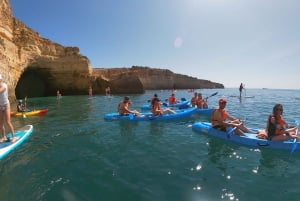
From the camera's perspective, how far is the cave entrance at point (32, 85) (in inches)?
1409

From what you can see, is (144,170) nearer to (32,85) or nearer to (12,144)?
(12,144)

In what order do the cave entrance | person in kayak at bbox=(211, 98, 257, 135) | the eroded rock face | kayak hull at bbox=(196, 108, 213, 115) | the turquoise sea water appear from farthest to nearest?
the cave entrance, the eroded rock face, kayak hull at bbox=(196, 108, 213, 115), person in kayak at bbox=(211, 98, 257, 135), the turquoise sea water

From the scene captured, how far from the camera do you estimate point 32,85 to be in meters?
38.4

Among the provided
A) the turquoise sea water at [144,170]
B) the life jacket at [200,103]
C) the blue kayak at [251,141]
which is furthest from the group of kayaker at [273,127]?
the life jacket at [200,103]

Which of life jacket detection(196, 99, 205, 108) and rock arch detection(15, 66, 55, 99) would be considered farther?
rock arch detection(15, 66, 55, 99)

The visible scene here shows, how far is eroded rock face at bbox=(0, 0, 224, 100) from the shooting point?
2356cm

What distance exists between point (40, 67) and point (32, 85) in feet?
29.0

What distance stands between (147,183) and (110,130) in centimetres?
559

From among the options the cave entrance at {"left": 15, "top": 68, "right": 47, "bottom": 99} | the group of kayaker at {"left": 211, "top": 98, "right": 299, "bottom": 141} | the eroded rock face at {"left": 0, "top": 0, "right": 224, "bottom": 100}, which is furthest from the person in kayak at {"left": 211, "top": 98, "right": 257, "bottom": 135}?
the cave entrance at {"left": 15, "top": 68, "right": 47, "bottom": 99}

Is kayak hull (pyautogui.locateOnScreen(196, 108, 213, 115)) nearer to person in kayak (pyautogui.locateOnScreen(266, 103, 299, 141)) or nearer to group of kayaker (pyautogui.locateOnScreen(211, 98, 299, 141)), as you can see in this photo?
group of kayaker (pyautogui.locateOnScreen(211, 98, 299, 141))

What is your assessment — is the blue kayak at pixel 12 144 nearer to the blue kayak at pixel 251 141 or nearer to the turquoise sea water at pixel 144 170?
the turquoise sea water at pixel 144 170

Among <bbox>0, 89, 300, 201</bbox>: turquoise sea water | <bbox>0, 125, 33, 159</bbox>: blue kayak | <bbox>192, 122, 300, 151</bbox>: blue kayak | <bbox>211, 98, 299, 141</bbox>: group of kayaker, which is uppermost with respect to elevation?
<bbox>211, 98, 299, 141</bbox>: group of kayaker

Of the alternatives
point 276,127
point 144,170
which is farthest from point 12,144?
point 276,127

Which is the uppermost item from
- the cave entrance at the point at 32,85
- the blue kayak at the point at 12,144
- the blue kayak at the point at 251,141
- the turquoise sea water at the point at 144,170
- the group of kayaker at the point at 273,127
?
the cave entrance at the point at 32,85
